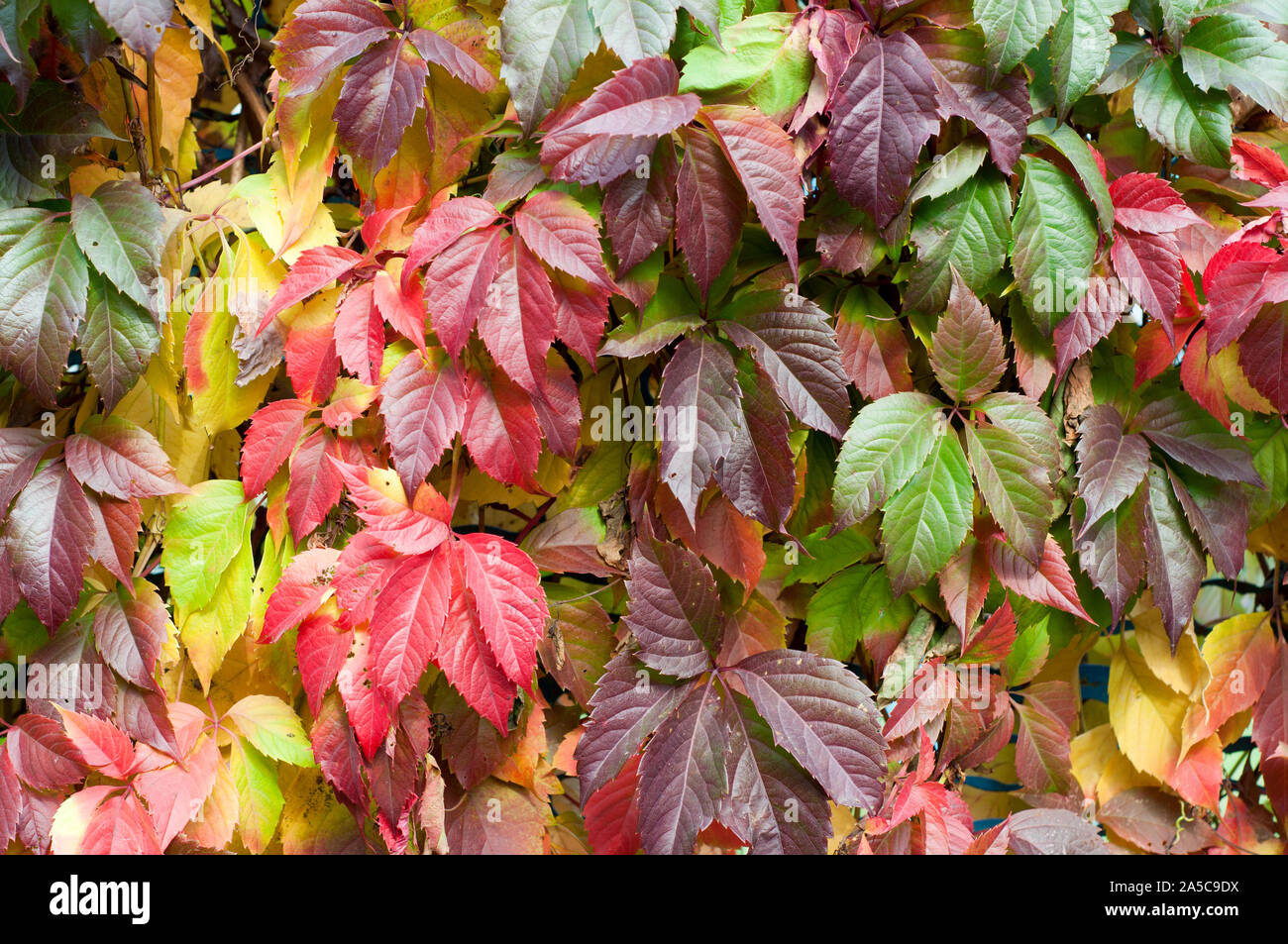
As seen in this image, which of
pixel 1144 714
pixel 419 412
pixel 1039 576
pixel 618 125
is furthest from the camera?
pixel 1144 714

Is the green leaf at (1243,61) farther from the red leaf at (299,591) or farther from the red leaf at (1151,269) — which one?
the red leaf at (299,591)

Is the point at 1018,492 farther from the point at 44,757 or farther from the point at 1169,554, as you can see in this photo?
the point at 44,757

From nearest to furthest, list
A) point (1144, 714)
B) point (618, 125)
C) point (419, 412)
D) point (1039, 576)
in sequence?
point (618, 125) < point (419, 412) < point (1039, 576) < point (1144, 714)

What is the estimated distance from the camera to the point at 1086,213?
889mm

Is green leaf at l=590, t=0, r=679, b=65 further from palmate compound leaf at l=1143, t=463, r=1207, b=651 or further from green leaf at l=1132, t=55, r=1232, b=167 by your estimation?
palmate compound leaf at l=1143, t=463, r=1207, b=651

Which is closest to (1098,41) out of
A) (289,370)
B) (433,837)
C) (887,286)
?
(887,286)

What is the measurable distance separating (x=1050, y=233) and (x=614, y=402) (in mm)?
471

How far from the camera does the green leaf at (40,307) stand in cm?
85

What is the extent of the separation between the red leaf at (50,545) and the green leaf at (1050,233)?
3.18 feet

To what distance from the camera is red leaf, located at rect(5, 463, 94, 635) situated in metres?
0.88

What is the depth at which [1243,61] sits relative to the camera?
90 cm

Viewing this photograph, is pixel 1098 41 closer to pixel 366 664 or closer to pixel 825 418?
pixel 825 418

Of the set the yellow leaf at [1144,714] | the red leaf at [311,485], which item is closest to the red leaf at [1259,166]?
the yellow leaf at [1144,714]

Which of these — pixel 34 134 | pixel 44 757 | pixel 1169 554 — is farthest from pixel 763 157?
pixel 44 757
